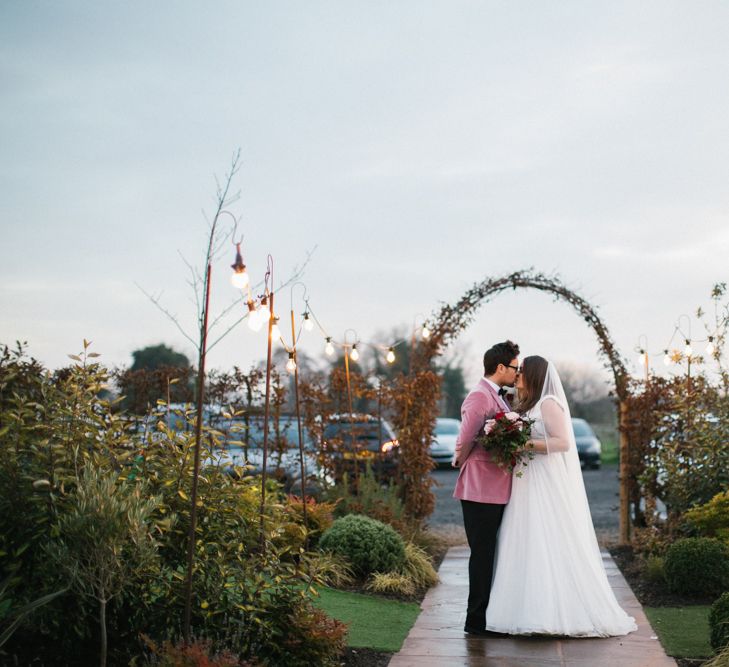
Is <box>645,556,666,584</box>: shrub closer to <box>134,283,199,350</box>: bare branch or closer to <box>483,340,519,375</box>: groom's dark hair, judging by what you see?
<box>483,340,519,375</box>: groom's dark hair

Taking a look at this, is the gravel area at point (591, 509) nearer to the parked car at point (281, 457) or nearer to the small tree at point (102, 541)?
the parked car at point (281, 457)

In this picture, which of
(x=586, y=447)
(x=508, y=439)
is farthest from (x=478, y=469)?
(x=586, y=447)

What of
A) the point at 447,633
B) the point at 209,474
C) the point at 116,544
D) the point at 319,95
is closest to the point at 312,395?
the point at 319,95

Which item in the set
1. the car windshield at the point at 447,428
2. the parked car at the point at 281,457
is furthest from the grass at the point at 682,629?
the car windshield at the point at 447,428

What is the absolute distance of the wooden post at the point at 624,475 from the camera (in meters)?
11.5

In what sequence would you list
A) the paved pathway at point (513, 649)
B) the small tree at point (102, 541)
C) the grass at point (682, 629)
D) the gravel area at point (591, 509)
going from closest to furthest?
the small tree at point (102, 541) < the paved pathway at point (513, 649) < the grass at point (682, 629) < the gravel area at point (591, 509)

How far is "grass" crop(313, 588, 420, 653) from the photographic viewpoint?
20.3ft

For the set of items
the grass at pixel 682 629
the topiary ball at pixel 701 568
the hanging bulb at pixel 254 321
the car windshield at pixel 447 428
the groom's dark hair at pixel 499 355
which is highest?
the hanging bulb at pixel 254 321

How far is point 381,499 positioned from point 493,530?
3951 millimetres

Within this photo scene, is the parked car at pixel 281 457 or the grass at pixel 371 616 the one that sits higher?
the parked car at pixel 281 457

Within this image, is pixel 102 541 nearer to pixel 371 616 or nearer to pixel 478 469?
pixel 478 469

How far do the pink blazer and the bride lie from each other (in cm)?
11

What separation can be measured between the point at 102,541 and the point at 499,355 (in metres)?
3.49

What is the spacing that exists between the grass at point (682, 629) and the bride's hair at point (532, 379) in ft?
6.30
